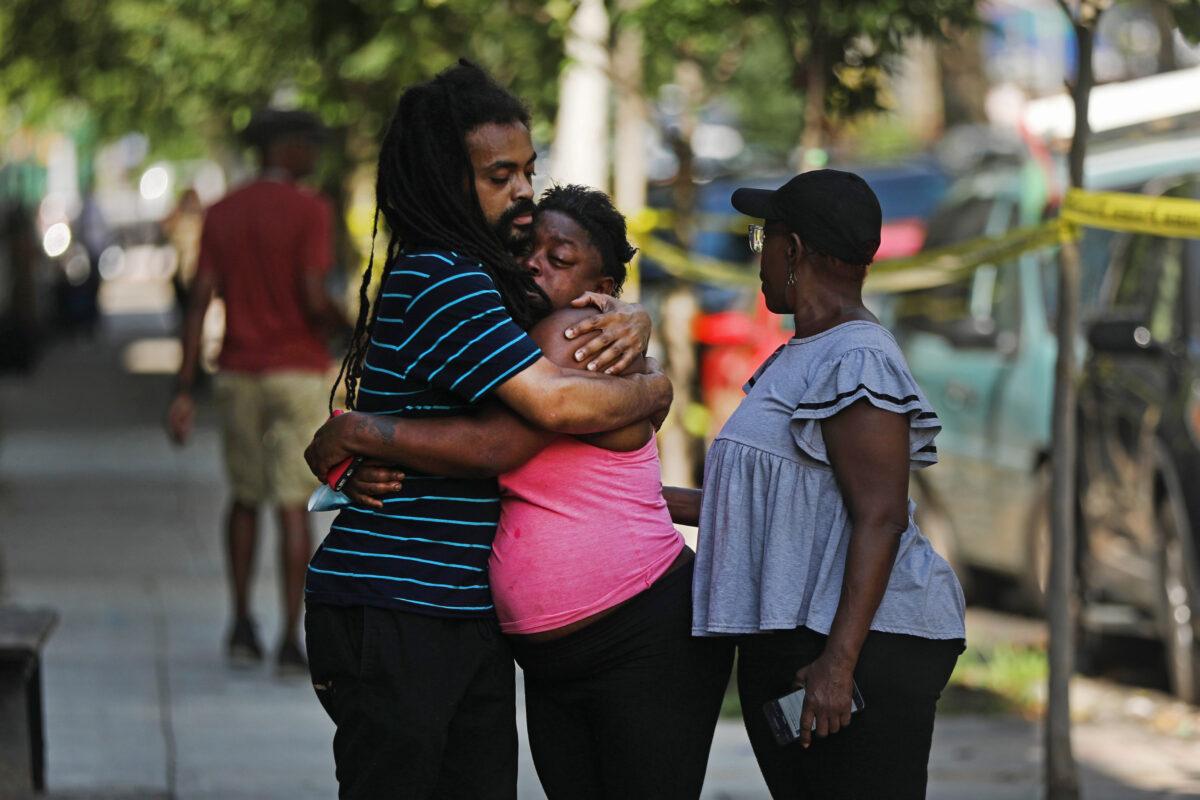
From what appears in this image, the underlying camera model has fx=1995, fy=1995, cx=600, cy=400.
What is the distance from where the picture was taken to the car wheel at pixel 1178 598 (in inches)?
282

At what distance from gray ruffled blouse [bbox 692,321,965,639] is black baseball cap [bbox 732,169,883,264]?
5.6 inches

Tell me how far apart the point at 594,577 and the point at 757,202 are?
0.73 metres

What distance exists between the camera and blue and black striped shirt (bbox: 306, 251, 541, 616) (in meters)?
3.36

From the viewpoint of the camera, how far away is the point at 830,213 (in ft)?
11.4

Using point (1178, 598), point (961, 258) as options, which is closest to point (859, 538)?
point (961, 258)

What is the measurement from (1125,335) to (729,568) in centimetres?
420

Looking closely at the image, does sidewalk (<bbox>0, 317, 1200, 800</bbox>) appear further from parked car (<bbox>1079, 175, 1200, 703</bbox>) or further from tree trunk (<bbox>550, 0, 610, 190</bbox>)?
tree trunk (<bbox>550, 0, 610, 190</bbox>)

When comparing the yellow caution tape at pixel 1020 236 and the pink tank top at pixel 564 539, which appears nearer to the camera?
the pink tank top at pixel 564 539

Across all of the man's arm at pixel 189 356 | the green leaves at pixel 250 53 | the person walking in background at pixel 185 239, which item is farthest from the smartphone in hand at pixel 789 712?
the person walking in background at pixel 185 239

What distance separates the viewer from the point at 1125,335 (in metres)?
7.34

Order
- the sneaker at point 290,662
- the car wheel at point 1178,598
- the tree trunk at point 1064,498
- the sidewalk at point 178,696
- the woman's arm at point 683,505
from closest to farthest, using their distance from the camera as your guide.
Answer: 1. the woman's arm at point 683,505
2. the tree trunk at point 1064,498
3. the sidewalk at point 178,696
4. the car wheel at point 1178,598
5. the sneaker at point 290,662

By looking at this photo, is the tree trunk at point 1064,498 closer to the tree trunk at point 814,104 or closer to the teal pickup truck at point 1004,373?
the tree trunk at point 814,104

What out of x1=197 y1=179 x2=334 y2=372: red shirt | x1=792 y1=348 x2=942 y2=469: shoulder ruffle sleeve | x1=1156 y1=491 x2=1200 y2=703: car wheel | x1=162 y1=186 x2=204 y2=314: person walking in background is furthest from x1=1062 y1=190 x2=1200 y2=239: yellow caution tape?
x1=162 y1=186 x2=204 y2=314: person walking in background

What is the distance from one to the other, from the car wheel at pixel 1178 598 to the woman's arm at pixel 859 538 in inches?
159
